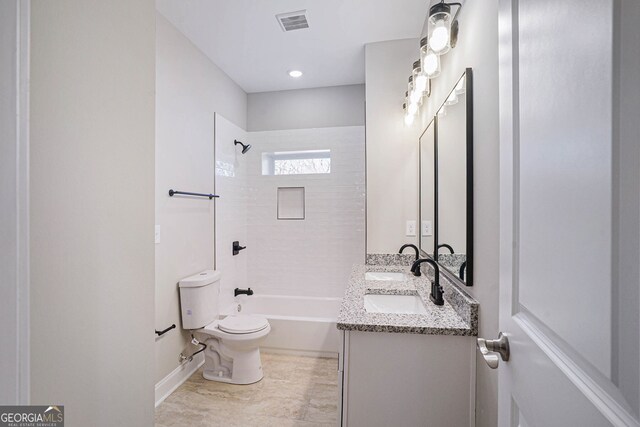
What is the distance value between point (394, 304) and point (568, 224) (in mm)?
1273

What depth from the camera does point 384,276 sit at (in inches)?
84.0

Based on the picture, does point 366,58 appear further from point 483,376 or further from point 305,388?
point 305,388

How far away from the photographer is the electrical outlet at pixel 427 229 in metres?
2.00

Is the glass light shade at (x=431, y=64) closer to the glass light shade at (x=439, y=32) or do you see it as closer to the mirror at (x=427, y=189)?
the glass light shade at (x=439, y=32)

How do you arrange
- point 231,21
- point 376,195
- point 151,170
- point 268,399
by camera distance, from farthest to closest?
point 376,195 → point 231,21 → point 268,399 → point 151,170

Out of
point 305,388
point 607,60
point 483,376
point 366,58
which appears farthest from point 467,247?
point 366,58

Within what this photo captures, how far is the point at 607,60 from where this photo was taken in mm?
375

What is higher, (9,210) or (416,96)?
(416,96)

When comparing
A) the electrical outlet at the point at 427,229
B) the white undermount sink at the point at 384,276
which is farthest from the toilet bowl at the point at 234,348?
the electrical outlet at the point at 427,229

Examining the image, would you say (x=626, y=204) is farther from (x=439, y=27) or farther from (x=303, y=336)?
(x=303, y=336)

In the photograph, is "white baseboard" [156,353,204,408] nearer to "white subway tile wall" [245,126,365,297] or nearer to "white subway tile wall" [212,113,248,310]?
"white subway tile wall" [212,113,248,310]

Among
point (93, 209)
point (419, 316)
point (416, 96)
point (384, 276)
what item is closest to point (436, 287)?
point (419, 316)

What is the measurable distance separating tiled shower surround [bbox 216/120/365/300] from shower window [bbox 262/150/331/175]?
0.06 m

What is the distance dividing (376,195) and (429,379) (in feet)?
5.15
